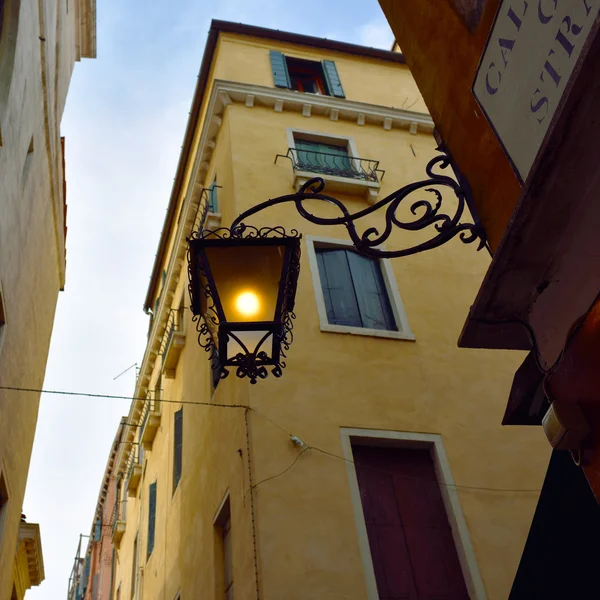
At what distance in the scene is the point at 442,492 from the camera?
27.6 feet

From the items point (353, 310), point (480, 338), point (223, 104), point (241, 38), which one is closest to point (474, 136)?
point (480, 338)

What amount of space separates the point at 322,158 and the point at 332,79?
12.7 feet

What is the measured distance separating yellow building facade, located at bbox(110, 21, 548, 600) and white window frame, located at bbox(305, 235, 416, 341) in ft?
0.09

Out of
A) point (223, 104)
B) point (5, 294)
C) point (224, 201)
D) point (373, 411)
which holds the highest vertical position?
point (223, 104)

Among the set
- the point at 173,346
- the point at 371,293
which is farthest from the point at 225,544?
the point at 173,346

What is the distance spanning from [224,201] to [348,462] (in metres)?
6.16

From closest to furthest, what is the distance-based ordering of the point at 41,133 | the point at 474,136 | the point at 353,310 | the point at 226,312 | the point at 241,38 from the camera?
the point at 226,312 → the point at 474,136 → the point at 353,310 → the point at 41,133 → the point at 241,38

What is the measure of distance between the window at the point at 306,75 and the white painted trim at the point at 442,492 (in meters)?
9.49

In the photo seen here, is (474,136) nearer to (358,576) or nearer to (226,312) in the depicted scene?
(226,312)

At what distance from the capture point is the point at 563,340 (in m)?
3.26

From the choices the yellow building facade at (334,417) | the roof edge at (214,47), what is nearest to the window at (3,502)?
the yellow building facade at (334,417)

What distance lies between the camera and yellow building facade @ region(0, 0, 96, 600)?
839cm

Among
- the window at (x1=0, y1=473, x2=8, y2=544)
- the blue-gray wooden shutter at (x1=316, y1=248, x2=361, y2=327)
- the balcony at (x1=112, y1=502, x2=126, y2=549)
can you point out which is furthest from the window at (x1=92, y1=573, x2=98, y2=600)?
the blue-gray wooden shutter at (x1=316, y1=248, x2=361, y2=327)

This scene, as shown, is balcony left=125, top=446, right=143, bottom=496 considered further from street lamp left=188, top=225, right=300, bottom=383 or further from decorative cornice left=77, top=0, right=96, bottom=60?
street lamp left=188, top=225, right=300, bottom=383
